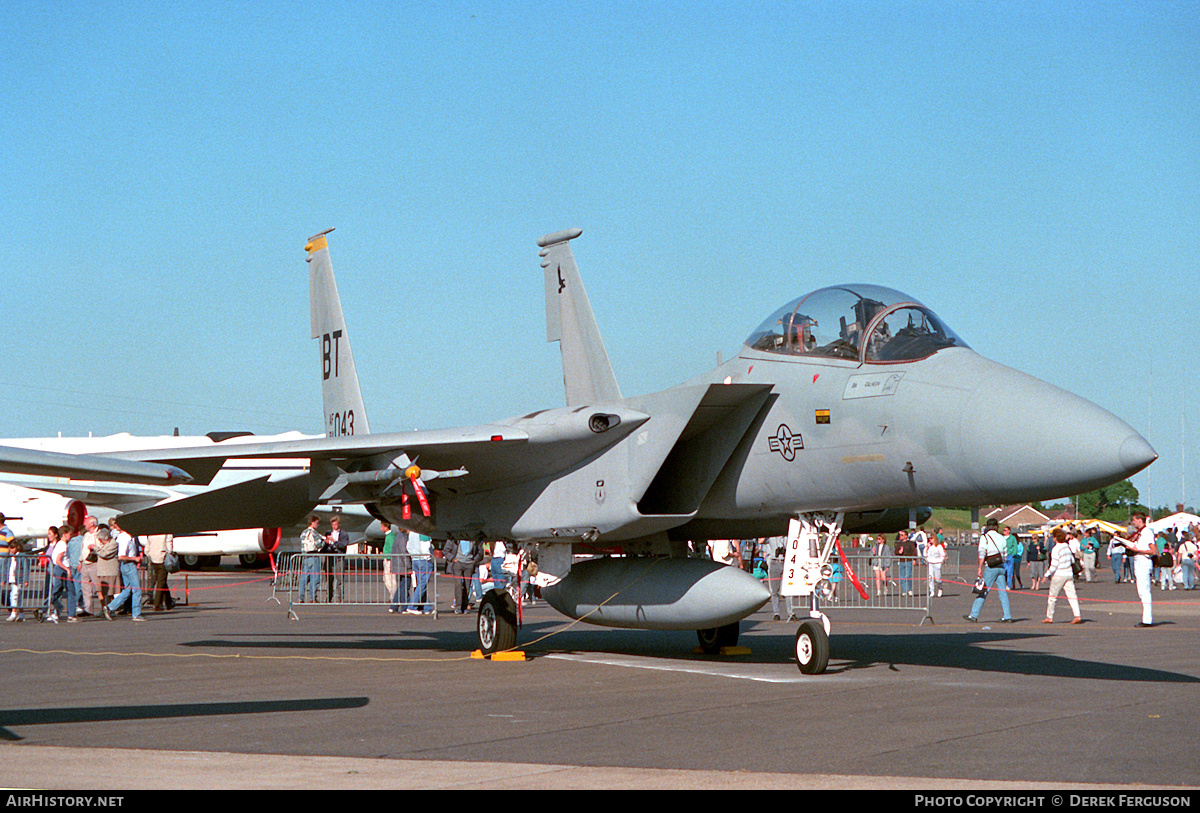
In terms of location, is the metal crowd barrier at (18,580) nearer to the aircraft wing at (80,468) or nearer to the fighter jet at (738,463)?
the fighter jet at (738,463)

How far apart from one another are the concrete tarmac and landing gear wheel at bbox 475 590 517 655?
A: 15.9 inches

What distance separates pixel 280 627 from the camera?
57.1ft

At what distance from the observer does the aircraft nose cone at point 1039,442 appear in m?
7.71

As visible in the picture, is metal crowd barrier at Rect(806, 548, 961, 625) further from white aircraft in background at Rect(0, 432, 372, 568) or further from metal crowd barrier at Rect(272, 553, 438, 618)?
white aircraft in background at Rect(0, 432, 372, 568)

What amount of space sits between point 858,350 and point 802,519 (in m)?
1.64

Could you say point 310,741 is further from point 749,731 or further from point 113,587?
point 113,587

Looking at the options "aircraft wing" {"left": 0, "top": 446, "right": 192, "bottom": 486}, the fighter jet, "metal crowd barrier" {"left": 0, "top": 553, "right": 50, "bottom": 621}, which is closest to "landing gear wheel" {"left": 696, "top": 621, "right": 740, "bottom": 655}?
the fighter jet

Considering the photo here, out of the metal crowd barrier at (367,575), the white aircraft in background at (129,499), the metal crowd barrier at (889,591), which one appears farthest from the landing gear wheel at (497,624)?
the white aircraft in background at (129,499)

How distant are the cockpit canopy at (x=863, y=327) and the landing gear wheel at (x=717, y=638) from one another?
3.76 metres

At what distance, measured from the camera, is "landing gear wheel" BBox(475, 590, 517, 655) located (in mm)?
12383

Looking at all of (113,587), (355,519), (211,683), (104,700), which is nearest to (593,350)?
(211,683)

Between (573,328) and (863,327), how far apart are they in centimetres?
672

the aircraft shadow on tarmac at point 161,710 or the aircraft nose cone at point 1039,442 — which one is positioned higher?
the aircraft nose cone at point 1039,442

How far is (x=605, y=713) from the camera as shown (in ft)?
26.1
